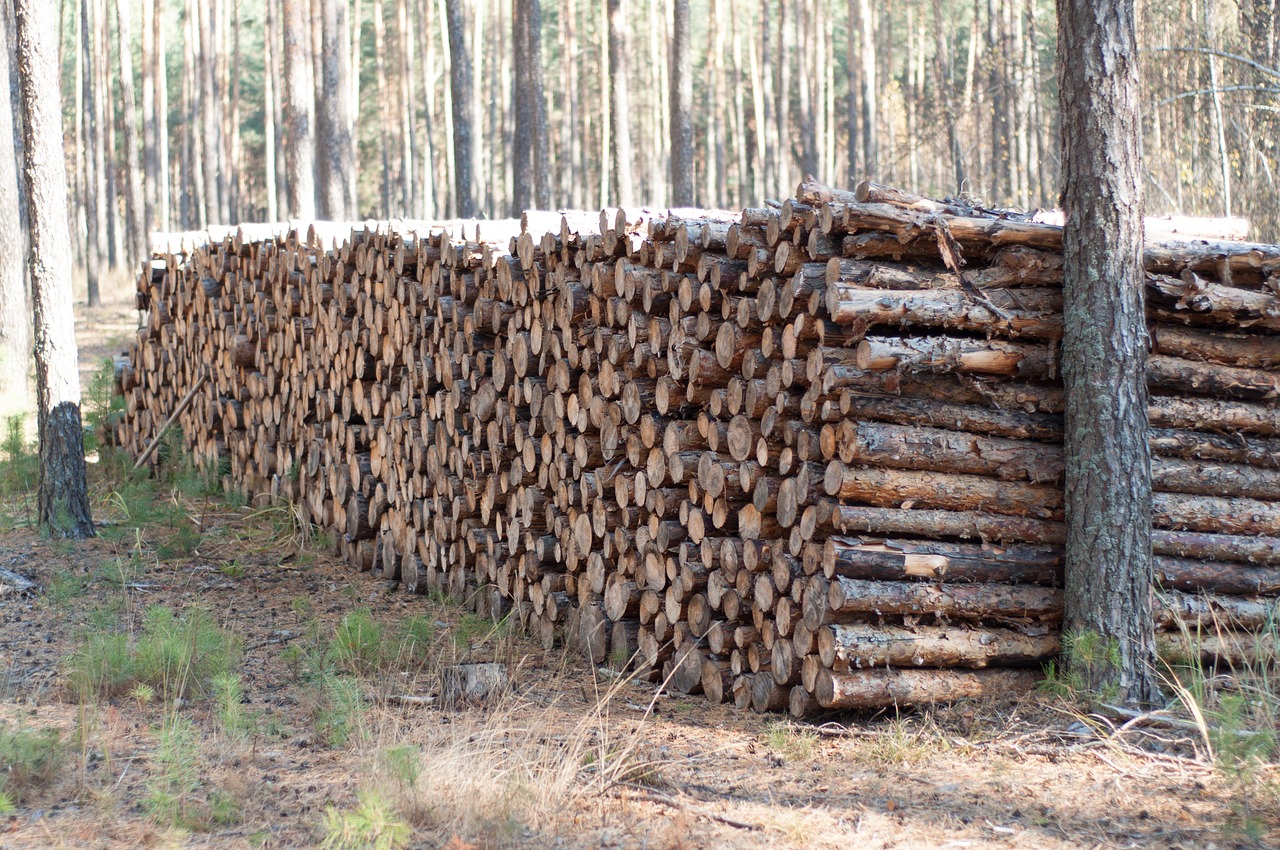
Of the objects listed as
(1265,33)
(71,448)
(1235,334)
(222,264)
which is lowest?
(71,448)

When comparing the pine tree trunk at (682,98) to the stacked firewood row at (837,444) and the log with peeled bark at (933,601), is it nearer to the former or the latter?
the stacked firewood row at (837,444)

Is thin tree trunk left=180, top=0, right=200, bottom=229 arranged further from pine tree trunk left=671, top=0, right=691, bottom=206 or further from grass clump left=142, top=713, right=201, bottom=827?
grass clump left=142, top=713, right=201, bottom=827

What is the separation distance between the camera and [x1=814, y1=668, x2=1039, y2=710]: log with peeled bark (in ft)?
13.3

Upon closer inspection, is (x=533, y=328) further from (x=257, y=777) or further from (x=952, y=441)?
(x=257, y=777)

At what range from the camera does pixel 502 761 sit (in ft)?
11.7

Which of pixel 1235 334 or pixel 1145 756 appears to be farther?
pixel 1235 334

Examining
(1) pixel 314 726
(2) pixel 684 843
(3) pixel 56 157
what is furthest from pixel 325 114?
(2) pixel 684 843

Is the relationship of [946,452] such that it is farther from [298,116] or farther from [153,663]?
[298,116]

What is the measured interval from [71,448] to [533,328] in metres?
3.43

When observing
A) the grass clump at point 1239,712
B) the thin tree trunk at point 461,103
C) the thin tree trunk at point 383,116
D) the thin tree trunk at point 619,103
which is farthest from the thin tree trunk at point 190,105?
the grass clump at point 1239,712

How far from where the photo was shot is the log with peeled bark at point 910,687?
4055 mm

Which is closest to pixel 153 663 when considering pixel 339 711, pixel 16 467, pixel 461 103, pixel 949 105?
pixel 339 711

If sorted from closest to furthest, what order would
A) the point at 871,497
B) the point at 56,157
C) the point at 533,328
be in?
the point at 871,497
the point at 533,328
the point at 56,157

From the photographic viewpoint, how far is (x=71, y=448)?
715cm
